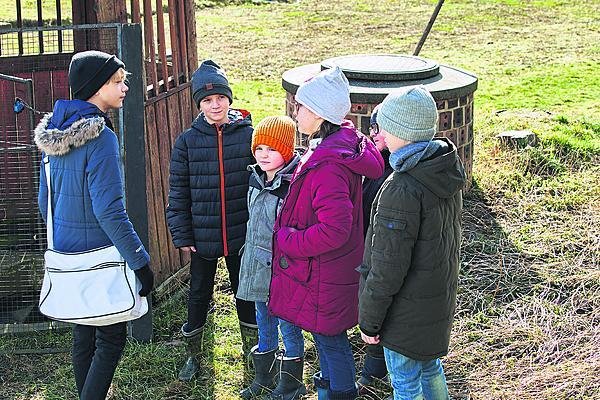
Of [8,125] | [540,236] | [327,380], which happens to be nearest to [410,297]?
[327,380]

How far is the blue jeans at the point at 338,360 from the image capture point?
416 cm

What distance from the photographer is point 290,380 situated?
447 cm

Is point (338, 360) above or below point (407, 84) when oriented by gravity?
below

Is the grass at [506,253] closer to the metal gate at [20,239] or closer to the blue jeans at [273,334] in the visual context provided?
the metal gate at [20,239]

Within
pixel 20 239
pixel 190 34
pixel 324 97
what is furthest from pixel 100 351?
pixel 190 34

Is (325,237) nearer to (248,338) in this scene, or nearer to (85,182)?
(85,182)

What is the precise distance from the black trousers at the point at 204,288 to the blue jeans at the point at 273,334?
21 centimetres

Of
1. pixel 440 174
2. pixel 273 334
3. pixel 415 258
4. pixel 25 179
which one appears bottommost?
pixel 273 334

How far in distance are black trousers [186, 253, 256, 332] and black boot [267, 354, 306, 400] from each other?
1.38 ft

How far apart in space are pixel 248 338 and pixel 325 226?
1.33m

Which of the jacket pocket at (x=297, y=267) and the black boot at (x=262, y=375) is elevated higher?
the jacket pocket at (x=297, y=267)

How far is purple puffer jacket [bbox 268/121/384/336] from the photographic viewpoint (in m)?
3.91

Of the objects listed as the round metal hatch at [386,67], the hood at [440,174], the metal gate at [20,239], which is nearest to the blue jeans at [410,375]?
the hood at [440,174]

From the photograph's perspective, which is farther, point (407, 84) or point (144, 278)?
point (407, 84)
